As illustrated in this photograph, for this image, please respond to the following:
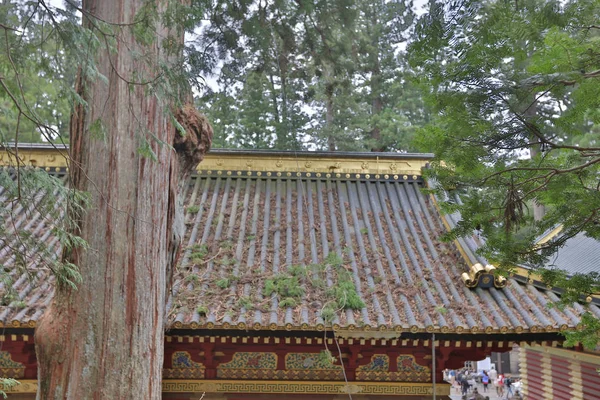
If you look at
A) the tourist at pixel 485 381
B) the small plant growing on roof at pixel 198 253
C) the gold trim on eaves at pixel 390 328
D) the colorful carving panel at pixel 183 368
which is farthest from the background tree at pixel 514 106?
the tourist at pixel 485 381

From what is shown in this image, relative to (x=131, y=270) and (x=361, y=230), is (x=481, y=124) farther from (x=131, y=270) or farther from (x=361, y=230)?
(x=361, y=230)

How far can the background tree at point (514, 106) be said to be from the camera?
13.5 ft

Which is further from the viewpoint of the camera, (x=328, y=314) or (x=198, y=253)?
(x=198, y=253)

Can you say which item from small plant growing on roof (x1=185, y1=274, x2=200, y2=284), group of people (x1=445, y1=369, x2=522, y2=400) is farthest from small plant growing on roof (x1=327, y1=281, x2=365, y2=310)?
group of people (x1=445, y1=369, x2=522, y2=400)

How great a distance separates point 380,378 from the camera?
647 centimetres

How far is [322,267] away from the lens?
6707mm

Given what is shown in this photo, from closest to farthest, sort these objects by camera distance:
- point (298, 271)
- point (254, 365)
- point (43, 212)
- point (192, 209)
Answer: point (43, 212)
point (254, 365)
point (298, 271)
point (192, 209)

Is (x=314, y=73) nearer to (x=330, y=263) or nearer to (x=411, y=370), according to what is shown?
(x=330, y=263)

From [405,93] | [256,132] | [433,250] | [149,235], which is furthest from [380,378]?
[405,93]

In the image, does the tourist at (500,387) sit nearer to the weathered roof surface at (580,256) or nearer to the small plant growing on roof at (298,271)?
the weathered roof surface at (580,256)

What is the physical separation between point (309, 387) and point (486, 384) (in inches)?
818

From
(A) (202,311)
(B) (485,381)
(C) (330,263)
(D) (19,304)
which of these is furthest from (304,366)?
(B) (485,381)

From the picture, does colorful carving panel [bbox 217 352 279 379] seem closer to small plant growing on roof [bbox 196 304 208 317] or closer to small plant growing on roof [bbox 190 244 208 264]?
small plant growing on roof [bbox 196 304 208 317]

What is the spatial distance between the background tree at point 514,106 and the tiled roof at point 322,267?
1302 mm
